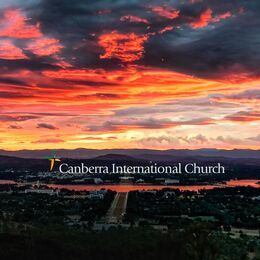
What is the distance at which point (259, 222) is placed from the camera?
281 ft

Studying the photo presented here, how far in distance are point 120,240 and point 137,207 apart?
50.4 metres

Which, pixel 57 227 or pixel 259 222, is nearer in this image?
pixel 57 227

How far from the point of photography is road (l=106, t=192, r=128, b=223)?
280 feet

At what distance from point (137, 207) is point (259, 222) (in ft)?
88.6

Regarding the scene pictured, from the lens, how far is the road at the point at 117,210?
8522 centimetres

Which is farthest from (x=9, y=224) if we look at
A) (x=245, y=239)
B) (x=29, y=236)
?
(x=245, y=239)

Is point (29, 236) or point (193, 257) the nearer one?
point (193, 257)

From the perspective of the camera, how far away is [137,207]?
344ft

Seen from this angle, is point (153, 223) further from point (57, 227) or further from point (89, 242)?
point (89, 242)

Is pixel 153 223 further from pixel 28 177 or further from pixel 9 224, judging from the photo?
pixel 28 177

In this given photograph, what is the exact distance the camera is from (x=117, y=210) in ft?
323

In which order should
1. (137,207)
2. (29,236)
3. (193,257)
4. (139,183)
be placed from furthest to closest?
(139,183)
(137,207)
(29,236)
(193,257)

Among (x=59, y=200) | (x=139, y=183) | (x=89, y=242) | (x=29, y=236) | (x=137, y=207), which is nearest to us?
(x=89, y=242)

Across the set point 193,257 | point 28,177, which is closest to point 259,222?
point 193,257
